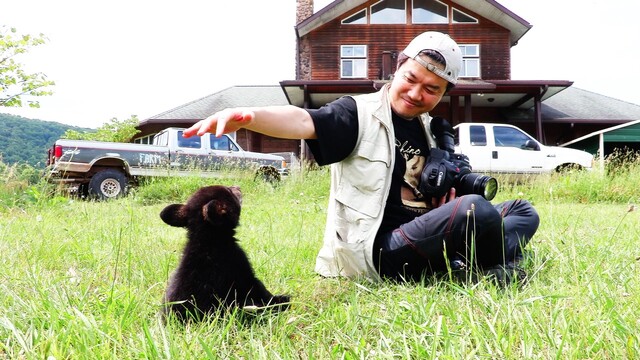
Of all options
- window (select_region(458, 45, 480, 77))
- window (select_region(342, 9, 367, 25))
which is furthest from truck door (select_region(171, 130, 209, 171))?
window (select_region(458, 45, 480, 77))

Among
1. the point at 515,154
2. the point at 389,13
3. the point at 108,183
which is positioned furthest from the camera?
the point at 389,13

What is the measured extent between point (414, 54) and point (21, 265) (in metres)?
2.71

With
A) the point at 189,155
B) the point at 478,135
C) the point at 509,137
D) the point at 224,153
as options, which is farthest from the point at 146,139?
the point at 509,137

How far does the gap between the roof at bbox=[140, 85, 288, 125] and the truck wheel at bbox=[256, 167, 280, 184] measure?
1107cm

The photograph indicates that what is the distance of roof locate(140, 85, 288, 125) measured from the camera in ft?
75.7

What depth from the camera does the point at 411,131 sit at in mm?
2822

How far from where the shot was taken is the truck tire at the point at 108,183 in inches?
426

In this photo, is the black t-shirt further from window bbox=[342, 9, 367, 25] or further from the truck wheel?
window bbox=[342, 9, 367, 25]

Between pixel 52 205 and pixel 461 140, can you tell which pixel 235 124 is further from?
pixel 461 140

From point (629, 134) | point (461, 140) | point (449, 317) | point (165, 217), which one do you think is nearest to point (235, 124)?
point (165, 217)

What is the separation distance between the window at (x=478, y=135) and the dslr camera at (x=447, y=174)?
11613 millimetres

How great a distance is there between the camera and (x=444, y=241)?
8.05ft

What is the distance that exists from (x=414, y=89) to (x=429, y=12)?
1986 centimetres

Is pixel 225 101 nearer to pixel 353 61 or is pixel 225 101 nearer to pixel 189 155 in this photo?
pixel 353 61
